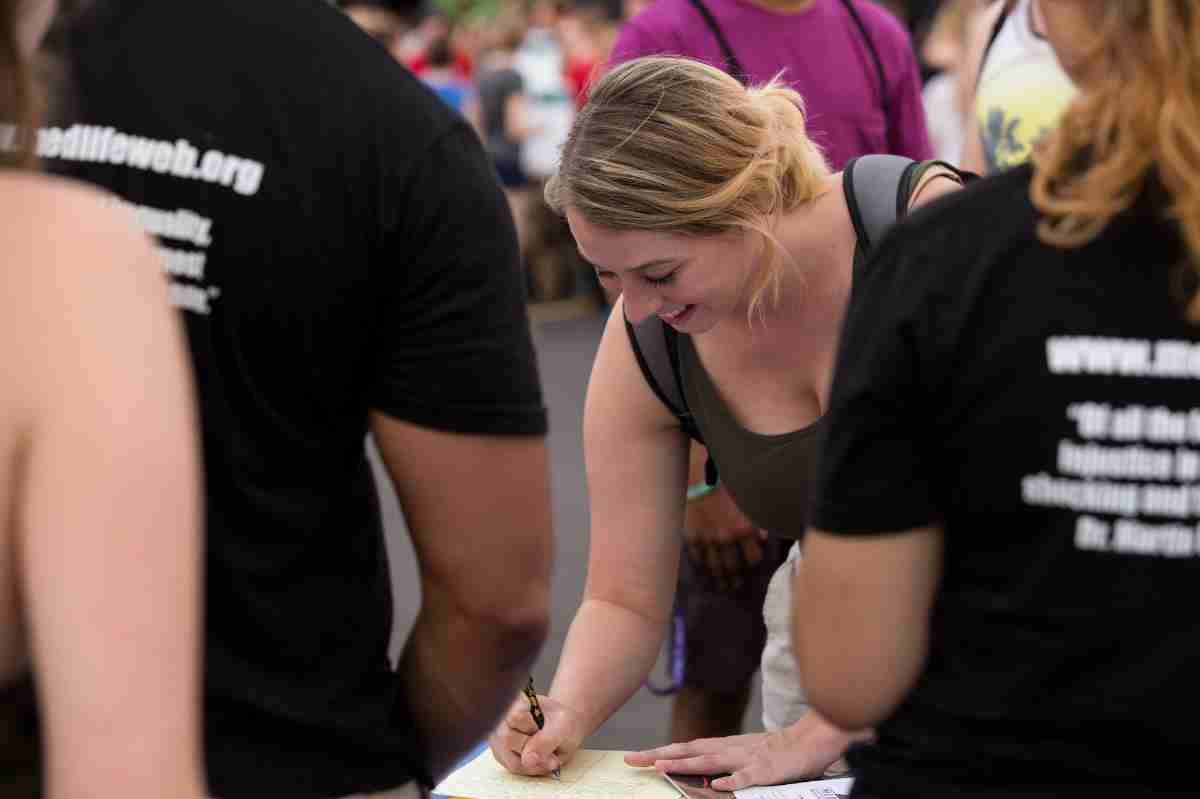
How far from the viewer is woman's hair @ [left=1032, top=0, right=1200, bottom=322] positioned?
3.58 ft

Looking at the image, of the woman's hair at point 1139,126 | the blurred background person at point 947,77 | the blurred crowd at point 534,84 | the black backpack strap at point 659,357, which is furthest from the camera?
the blurred crowd at point 534,84

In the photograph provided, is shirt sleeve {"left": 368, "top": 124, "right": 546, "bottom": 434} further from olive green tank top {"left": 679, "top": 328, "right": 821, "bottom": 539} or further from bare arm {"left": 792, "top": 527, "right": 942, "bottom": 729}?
olive green tank top {"left": 679, "top": 328, "right": 821, "bottom": 539}

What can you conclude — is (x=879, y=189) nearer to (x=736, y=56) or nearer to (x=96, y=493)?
(x=736, y=56)

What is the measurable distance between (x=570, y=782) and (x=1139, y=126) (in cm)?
116

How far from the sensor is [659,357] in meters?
2.12

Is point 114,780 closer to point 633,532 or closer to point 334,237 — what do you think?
point 334,237

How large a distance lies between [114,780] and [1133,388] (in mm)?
709

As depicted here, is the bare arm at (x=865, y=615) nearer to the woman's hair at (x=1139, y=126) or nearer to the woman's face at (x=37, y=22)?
the woman's hair at (x=1139, y=126)

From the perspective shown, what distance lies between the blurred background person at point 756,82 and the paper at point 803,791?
2.62ft

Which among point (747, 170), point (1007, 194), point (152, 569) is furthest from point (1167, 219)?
point (747, 170)

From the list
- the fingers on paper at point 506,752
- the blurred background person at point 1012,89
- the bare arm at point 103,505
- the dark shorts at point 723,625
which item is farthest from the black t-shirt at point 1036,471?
the dark shorts at point 723,625

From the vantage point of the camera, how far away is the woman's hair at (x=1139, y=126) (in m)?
1.09

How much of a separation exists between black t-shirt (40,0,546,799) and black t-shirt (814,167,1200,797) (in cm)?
32

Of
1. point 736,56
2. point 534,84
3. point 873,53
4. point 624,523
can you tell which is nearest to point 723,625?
point 624,523
